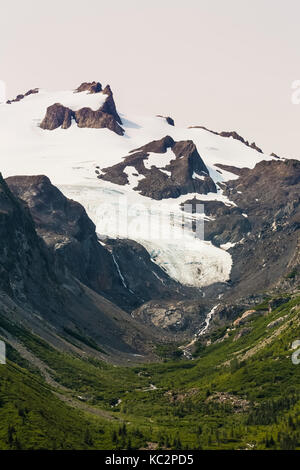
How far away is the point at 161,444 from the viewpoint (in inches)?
5295

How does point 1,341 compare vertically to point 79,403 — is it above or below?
above

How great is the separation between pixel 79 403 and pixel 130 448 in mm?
51363

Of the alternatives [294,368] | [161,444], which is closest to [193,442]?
[161,444]

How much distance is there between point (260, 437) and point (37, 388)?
5000 centimetres

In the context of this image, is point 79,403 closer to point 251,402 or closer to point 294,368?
point 251,402

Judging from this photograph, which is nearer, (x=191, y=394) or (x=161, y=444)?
(x=161, y=444)

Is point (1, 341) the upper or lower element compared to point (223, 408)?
upper
